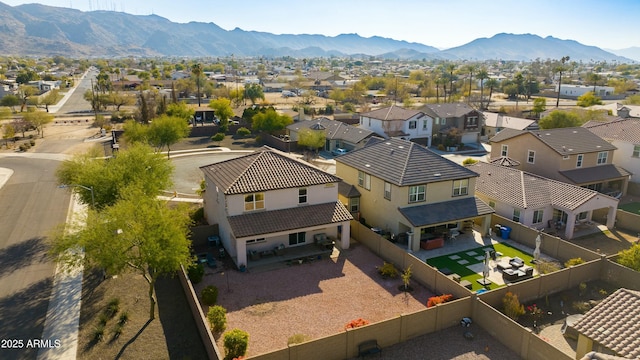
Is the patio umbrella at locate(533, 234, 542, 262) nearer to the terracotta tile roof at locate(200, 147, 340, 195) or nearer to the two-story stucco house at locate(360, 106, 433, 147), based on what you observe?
the terracotta tile roof at locate(200, 147, 340, 195)

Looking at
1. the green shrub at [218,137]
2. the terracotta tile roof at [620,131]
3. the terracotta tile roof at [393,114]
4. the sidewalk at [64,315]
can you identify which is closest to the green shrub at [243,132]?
the green shrub at [218,137]

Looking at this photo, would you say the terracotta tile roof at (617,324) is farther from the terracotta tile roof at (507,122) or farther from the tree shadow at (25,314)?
the terracotta tile roof at (507,122)

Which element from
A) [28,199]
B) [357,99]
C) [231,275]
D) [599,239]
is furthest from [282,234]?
[357,99]

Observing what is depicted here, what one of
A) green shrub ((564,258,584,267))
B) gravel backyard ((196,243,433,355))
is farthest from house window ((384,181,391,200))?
green shrub ((564,258,584,267))

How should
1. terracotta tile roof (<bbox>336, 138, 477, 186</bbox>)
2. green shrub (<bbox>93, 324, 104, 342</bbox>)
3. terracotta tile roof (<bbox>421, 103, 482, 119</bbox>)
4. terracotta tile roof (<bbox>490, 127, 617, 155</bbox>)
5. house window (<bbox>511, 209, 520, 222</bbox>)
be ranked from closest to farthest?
green shrub (<bbox>93, 324, 104, 342</bbox>) < terracotta tile roof (<bbox>336, 138, 477, 186</bbox>) < house window (<bbox>511, 209, 520, 222</bbox>) < terracotta tile roof (<bbox>490, 127, 617, 155</bbox>) < terracotta tile roof (<bbox>421, 103, 482, 119</bbox>)

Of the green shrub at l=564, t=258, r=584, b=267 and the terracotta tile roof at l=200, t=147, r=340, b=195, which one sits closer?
the green shrub at l=564, t=258, r=584, b=267
